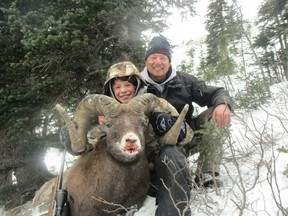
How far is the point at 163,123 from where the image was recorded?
16.0 ft

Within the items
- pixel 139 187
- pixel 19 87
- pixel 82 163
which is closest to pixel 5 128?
pixel 19 87

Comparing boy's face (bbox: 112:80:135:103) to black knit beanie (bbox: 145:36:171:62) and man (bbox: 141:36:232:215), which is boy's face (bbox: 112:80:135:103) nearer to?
man (bbox: 141:36:232:215)

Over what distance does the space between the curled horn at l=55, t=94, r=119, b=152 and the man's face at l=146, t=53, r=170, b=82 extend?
1.20m

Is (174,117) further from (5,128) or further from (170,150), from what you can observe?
(5,128)

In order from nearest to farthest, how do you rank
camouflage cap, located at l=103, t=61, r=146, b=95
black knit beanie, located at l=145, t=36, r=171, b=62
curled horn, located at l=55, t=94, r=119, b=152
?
curled horn, located at l=55, t=94, r=119, b=152 < camouflage cap, located at l=103, t=61, r=146, b=95 < black knit beanie, located at l=145, t=36, r=171, b=62

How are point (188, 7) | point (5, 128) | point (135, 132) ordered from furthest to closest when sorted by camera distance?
1. point (188, 7)
2. point (5, 128)
3. point (135, 132)

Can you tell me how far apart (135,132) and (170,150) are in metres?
0.53

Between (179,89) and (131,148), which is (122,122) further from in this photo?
(179,89)

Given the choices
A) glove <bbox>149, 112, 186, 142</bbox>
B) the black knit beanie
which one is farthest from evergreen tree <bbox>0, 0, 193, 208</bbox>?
glove <bbox>149, 112, 186, 142</bbox>

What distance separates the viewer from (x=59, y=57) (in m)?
7.26

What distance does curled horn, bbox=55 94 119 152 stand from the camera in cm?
487

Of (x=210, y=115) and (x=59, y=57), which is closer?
(x=210, y=115)

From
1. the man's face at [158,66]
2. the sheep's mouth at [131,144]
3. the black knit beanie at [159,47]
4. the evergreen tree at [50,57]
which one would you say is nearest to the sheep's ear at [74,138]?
the sheep's mouth at [131,144]

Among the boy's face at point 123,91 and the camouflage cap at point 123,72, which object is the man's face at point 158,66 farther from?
the boy's face at point 123,91
